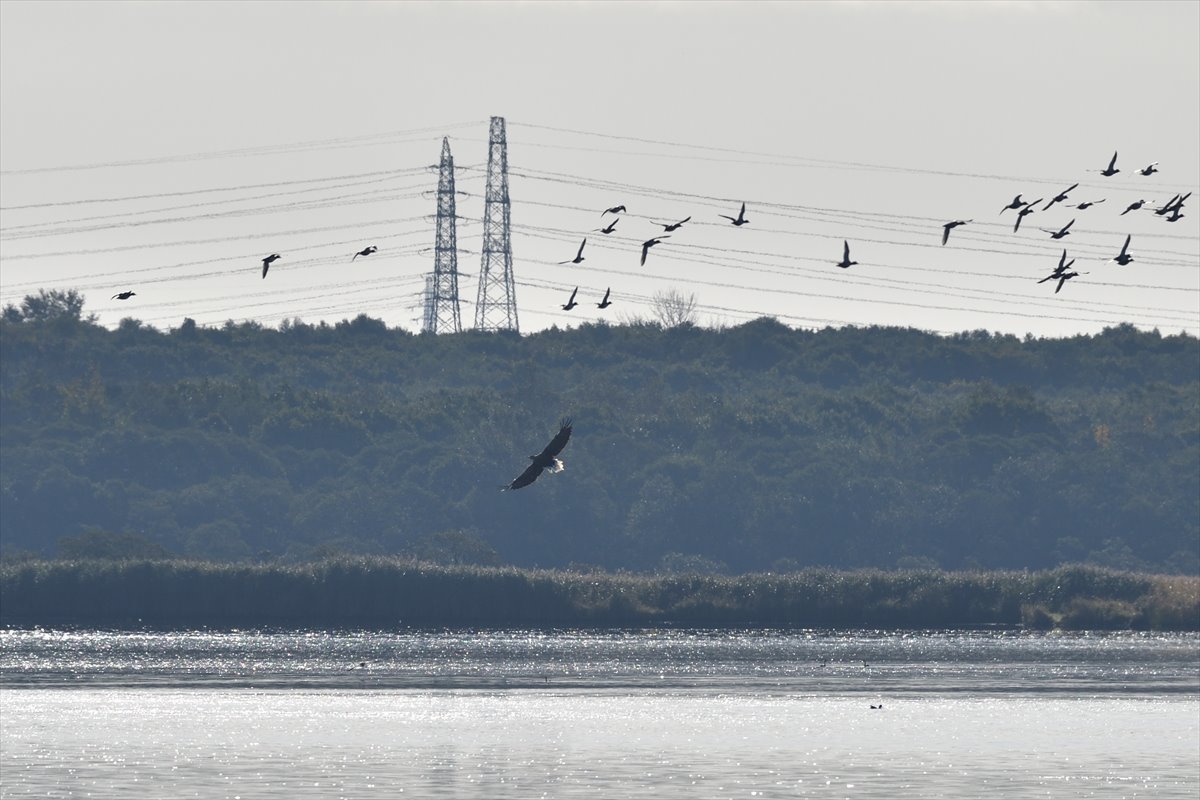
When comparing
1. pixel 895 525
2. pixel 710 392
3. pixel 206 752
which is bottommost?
pixel 206 752

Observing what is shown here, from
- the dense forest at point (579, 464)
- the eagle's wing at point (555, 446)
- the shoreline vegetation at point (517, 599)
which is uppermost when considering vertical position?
the dense forest at point (579, 464)

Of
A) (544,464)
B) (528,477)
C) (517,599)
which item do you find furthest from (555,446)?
(517,599)

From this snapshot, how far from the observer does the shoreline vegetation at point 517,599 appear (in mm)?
114250

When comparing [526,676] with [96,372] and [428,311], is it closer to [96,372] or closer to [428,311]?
[428,311]

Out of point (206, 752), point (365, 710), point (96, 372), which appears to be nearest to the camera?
point (206, 752)

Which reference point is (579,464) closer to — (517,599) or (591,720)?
(517,599)

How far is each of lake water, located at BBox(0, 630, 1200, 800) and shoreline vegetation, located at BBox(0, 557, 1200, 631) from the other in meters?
10.4

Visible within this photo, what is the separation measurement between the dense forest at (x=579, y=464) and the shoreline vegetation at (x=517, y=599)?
1342cm

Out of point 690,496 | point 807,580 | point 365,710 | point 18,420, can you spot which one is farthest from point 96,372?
point 365,710

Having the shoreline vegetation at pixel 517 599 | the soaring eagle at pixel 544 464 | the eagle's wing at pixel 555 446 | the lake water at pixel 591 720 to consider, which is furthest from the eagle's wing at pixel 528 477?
the shoreline vegetation at pixel 517 599

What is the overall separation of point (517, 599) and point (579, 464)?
137 ft

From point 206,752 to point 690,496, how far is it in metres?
95.0

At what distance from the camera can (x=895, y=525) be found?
154m

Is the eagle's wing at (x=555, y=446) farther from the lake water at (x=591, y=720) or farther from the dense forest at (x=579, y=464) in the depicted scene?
the dense forest at (x=579, y=464)
